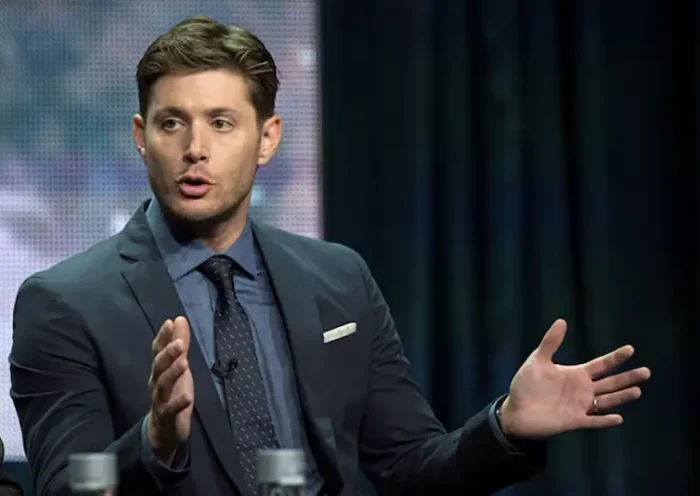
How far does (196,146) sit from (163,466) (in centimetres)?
65

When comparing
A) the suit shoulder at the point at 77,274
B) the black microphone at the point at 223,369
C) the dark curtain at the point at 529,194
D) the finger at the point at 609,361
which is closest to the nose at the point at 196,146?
the suit shoulder at the point at 77,274

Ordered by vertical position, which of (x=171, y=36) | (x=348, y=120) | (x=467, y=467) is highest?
(x=171, y=36)

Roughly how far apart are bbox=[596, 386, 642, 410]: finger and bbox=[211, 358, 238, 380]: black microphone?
661mm

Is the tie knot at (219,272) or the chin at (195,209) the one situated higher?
the chin at (195,209)

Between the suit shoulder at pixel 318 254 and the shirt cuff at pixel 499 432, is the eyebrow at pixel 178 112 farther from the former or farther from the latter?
the shirt cuff at pixel 499 432

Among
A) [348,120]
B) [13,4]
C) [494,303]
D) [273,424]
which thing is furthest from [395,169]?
[273,424]

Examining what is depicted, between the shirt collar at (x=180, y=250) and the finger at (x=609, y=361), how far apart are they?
0.71 m

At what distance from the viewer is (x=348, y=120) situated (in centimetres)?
356

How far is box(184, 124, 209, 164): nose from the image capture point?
7.32ft

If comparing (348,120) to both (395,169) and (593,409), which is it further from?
(593,409)

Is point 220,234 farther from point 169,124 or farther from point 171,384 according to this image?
point 171,384

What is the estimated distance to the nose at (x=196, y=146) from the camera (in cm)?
223

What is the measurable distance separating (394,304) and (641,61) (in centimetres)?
103

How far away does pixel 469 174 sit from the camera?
3.55 m
